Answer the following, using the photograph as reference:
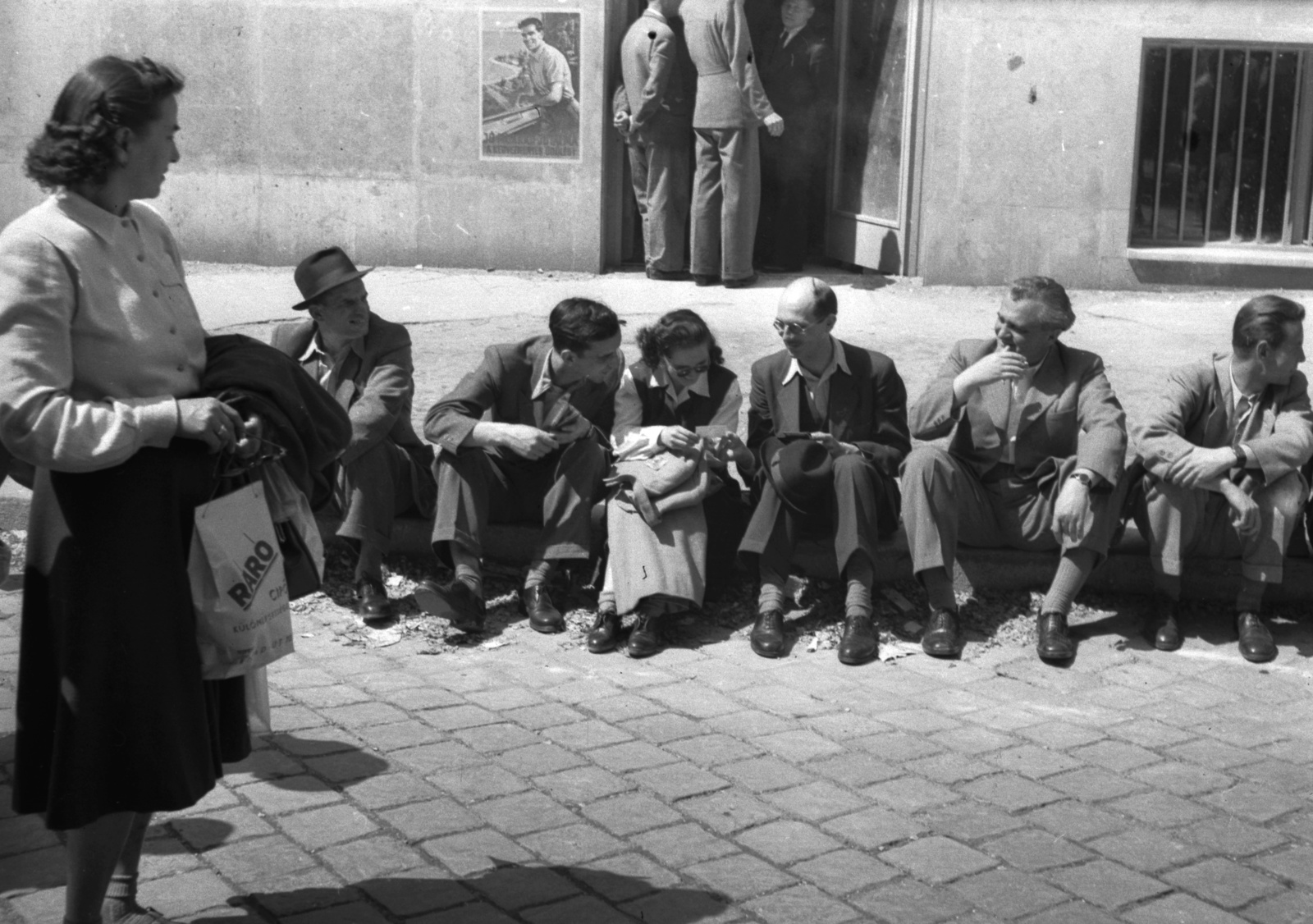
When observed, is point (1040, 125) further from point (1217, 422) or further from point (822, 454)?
point (822, 454)

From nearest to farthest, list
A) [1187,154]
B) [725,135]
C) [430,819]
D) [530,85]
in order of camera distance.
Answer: [430,819] → [725,135] → [1187,154] → [530,85]

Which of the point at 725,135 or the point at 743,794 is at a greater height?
the point at 725,135

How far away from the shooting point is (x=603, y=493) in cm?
626

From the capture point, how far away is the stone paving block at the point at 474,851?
404cm

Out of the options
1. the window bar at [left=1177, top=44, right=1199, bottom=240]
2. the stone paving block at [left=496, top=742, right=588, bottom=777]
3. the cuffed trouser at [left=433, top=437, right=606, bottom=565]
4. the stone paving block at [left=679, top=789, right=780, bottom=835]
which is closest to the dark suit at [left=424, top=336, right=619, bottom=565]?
the cuffed trouser at [left=433, top=437, right=606, bottom=565]

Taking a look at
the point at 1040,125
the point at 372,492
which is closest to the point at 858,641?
the point at 372,492

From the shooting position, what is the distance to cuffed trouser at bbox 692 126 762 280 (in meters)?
11.0

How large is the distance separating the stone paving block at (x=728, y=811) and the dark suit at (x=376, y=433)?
6.97 ft

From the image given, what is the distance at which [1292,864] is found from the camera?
408 centimetres

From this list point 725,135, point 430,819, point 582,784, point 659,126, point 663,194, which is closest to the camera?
point 430,819

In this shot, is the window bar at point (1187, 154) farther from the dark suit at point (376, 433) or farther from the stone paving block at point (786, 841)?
the stone paving block at point (786, 841)

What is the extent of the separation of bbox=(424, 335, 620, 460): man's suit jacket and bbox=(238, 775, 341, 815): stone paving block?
6.11ft

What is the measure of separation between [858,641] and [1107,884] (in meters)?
1.83

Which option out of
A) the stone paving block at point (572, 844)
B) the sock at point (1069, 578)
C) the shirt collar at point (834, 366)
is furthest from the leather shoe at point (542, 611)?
the stone paving block at point (572, 844)
